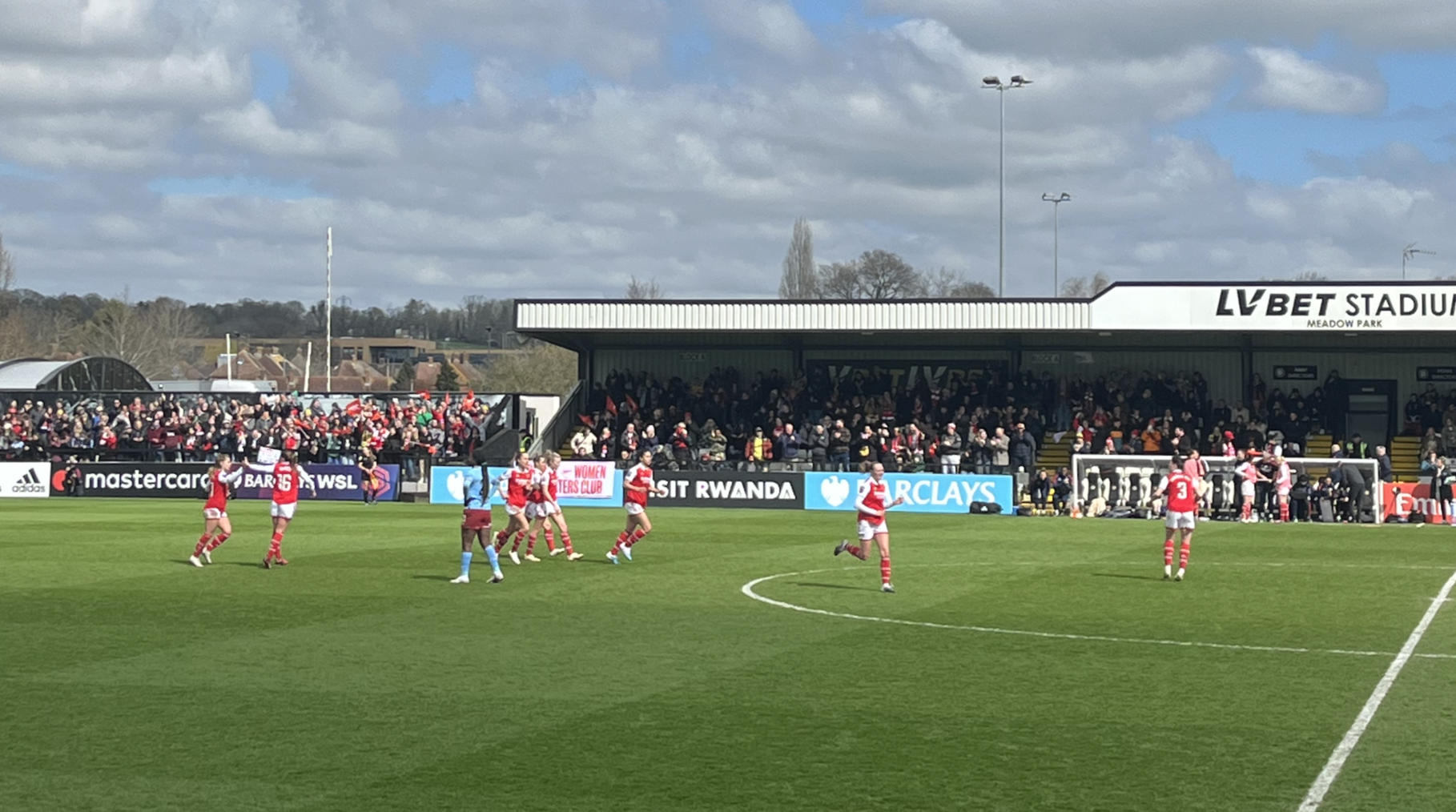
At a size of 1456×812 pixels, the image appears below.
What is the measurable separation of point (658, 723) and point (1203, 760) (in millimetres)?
4116

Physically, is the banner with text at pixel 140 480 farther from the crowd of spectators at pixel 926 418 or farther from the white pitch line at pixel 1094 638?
the white pitch line at pixel 1094 638

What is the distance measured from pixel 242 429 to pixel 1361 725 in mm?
51724

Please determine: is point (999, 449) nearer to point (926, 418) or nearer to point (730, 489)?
point (926, 418)

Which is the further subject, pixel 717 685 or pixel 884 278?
pixel 884 278

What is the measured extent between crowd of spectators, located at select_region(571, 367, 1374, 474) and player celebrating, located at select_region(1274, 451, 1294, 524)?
171 inches

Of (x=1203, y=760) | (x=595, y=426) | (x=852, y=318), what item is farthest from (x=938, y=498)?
(x=1203, y=760)

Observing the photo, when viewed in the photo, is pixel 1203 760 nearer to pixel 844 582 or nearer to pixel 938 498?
pixel 844 582

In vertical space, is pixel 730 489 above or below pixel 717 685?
above

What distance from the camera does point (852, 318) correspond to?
5544 cm

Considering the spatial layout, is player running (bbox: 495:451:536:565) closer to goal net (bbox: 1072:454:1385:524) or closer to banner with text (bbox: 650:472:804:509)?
banner with text (bbox: 650:472:804:509)

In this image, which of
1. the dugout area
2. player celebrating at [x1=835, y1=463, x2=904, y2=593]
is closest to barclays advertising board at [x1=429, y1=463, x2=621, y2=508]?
the dugout area

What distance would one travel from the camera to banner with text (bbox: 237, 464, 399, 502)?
171ft

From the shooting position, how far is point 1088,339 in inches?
2336

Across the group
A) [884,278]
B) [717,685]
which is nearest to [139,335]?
[884,278]
